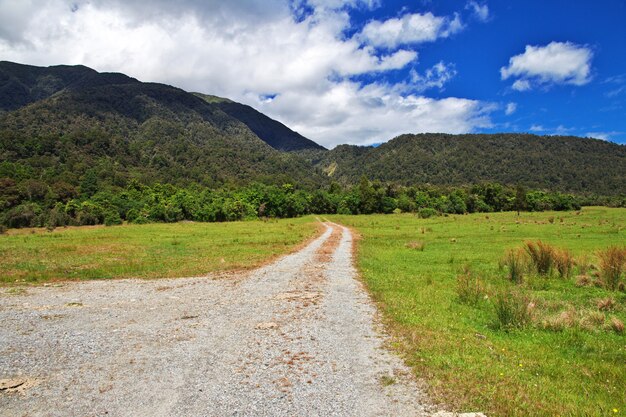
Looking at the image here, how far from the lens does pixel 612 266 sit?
15.6 m

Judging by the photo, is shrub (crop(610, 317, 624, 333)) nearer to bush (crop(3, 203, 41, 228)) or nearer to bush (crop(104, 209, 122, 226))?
bush (crop(104, 209, 122, 226))

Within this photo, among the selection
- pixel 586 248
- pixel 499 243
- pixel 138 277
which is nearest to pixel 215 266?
pixel 138 277

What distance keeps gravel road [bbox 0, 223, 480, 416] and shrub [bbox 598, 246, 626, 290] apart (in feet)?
36.4

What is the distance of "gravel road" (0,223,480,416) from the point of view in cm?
583

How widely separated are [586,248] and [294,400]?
34359mm

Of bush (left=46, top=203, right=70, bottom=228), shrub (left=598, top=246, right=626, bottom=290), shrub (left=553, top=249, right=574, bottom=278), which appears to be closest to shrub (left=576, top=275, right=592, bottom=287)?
shrub (left=598, top=246, right=626, bottom=290)

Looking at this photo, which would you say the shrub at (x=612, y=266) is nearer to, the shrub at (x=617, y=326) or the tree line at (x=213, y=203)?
the shrub at (x=617, y=326)

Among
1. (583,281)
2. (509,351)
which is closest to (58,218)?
(583,281)

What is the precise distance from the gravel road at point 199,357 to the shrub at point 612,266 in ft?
36.4

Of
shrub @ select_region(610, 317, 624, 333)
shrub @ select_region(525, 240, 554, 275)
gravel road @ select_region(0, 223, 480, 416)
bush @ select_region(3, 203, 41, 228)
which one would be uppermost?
shrub @ select_region(525, 240, 554, 275)

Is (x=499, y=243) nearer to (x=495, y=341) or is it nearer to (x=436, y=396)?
(x=495, y=341)

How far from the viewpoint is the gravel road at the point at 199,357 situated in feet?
19.1

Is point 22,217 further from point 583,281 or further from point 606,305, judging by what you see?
point 606,305

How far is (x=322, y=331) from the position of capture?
9.64 metres
